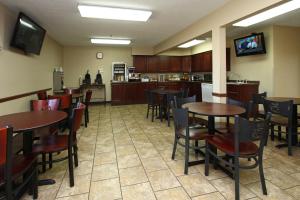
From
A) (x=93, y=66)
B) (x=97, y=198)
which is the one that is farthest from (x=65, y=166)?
(x=93, y=66)

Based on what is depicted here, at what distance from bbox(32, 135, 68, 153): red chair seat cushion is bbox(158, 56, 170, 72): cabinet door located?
22.9ft

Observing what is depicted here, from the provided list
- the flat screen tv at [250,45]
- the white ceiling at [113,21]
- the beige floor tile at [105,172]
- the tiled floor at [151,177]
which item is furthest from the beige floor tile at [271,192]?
the flat screen tv at [250,45]

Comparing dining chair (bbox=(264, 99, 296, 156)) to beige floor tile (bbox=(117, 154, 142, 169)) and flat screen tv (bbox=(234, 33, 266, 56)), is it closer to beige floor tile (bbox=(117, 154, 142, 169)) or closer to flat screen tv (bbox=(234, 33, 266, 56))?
beige floor tile (bbox=(117, 154, 142, 169))

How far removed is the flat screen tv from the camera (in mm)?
5246

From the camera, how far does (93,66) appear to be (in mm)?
8492

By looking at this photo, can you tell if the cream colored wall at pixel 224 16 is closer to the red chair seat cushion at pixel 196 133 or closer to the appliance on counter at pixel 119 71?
the red chair seat cushion at pixel 196 133

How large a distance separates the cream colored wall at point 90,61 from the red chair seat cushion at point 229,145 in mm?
7004

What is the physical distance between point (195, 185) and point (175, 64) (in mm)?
7422

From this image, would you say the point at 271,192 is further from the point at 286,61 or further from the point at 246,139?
the point at 286,61

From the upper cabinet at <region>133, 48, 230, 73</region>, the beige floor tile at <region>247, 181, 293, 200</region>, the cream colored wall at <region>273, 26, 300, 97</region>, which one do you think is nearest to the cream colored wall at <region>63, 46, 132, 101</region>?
the upper cabinet at <region>133, 48, 230, 73</region>

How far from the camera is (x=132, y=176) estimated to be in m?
2.42

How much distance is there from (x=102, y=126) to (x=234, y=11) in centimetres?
385

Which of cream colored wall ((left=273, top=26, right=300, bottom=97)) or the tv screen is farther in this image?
cream colored wall ((left=273, top=26, right=300, bottom=97))

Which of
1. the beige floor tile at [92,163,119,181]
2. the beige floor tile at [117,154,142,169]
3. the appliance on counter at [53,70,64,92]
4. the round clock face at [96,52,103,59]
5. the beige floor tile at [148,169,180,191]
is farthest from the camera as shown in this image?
the round clock face at [96,52,103,59]
